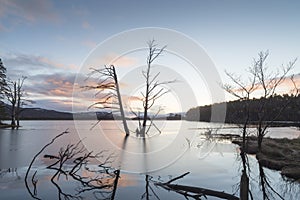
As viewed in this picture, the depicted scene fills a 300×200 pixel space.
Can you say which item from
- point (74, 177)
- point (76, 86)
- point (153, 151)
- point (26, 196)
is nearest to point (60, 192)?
point (26, 196)

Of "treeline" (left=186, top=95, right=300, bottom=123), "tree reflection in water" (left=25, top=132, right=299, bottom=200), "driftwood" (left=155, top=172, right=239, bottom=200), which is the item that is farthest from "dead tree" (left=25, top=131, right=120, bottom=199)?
"treeline" (left=186, top=95, right=300, bottom=123)

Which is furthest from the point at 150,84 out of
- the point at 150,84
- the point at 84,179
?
the point at 84,179

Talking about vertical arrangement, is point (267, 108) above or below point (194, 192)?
above

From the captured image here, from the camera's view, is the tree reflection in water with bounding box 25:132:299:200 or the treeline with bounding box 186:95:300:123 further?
the treeline with bounding box 186:95:300:123

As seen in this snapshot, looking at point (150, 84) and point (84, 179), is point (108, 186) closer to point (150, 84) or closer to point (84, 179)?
point (84, 179)

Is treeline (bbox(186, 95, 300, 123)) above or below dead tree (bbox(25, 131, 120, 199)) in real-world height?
above

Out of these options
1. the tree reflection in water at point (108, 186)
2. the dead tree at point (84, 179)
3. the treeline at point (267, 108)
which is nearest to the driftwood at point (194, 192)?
the tree reflection in water at point (108, 186)

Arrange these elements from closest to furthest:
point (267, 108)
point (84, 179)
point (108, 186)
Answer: point (108, 186) → point (84, 179) → point (267, 108)

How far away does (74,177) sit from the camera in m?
8.63

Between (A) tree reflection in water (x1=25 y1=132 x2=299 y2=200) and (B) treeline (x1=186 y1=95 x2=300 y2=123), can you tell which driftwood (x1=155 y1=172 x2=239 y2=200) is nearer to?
(A) tree reflection in water (x1=25 y1=132 x2=299 y2=200)

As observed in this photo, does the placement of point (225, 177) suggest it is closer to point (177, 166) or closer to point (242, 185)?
point (177, 166)

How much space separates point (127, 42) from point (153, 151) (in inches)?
260

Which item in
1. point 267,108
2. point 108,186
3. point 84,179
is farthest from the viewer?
point 267,108

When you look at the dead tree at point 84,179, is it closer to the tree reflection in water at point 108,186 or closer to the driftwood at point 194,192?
the tree reflection in water at point 108,186
